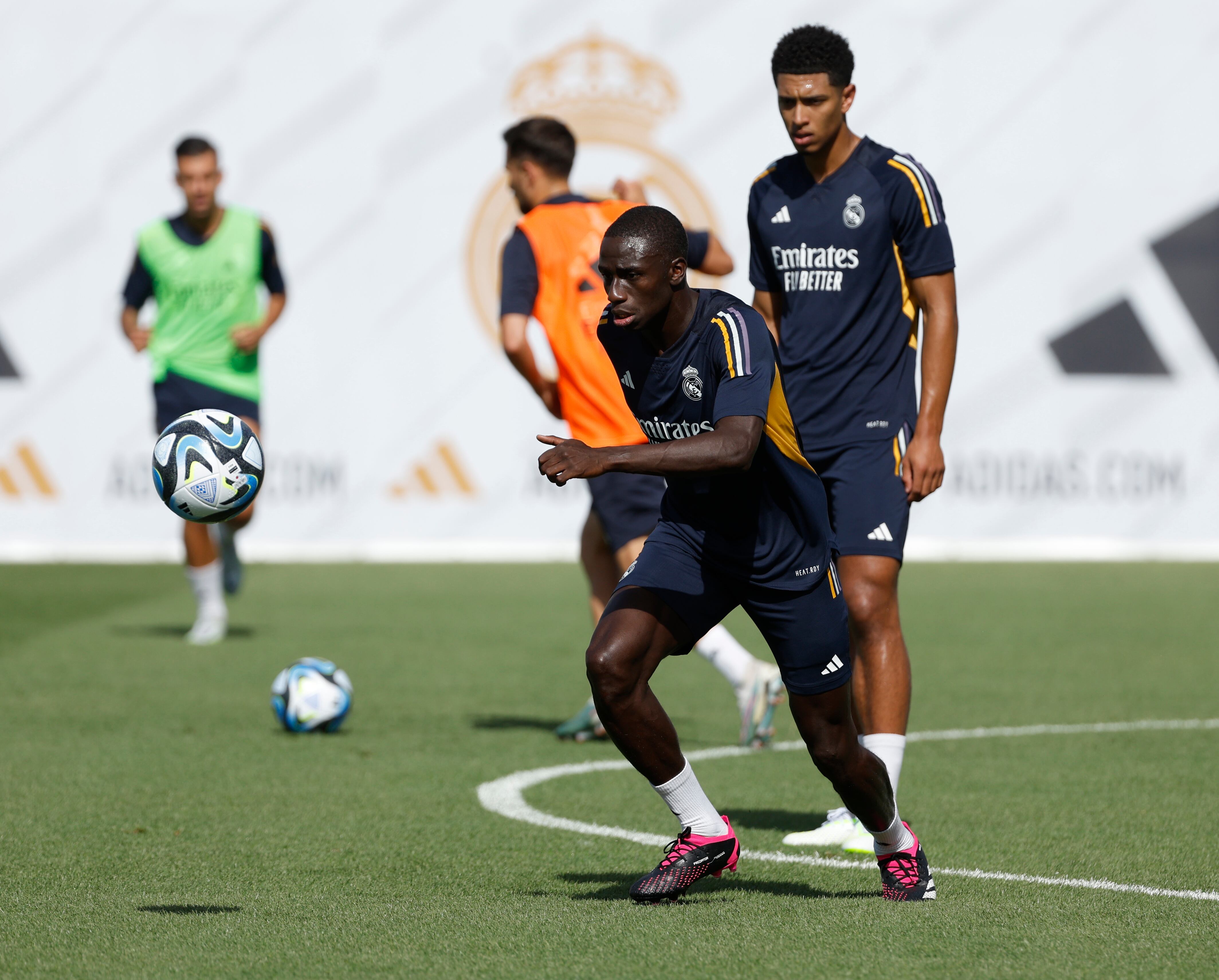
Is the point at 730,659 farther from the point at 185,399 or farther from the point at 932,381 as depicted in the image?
the point at 185,399

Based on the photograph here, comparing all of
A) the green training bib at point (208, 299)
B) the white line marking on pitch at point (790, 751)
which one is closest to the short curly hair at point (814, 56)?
the white line marking on pitch at point (790, 751)

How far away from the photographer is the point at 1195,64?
16.1 meters

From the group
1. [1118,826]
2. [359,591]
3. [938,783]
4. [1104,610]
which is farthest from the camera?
[359,591]

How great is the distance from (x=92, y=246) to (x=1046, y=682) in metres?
10.4

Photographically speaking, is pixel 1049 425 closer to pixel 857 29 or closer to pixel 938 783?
pixel 857 29

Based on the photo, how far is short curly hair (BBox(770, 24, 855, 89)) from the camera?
16.8 feet

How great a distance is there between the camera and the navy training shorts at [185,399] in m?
10.3

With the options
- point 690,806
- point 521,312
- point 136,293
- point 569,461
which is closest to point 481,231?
point 136,293

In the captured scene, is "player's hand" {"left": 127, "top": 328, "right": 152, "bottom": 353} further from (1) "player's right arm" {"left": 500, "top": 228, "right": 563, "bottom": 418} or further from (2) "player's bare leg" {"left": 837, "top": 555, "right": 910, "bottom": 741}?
(2) "player's bare leg" {"left": 837, "top": 555, "right": 910, "bottom": 741}

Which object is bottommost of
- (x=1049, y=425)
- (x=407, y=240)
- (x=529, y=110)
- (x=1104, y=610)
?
(x=1104, y=610)

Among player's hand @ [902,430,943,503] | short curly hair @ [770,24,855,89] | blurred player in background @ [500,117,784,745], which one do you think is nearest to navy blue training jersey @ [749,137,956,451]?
player's hand @ [902,430,943,503]

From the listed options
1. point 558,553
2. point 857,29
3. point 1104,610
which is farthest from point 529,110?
point 1104,610

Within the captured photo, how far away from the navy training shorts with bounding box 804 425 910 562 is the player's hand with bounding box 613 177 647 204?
1.91m

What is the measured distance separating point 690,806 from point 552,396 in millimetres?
2876
